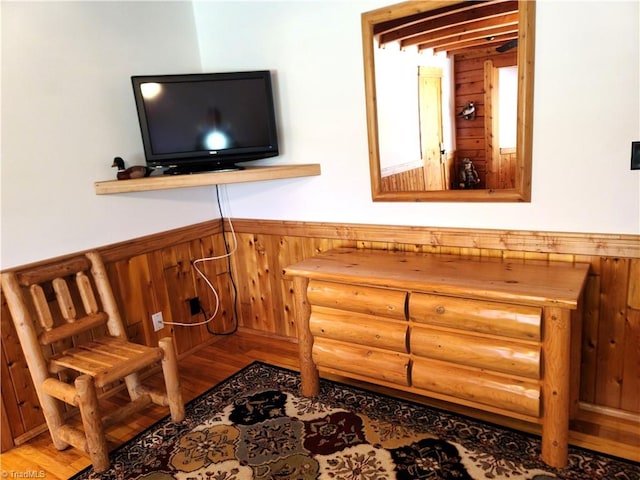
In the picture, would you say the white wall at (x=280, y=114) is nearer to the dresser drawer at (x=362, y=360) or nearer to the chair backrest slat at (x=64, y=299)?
the chair backrest slat at (x=64, y=299)

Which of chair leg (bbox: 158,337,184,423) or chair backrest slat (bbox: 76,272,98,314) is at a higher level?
chair backrest slat (bbox: 76,272,98,314)

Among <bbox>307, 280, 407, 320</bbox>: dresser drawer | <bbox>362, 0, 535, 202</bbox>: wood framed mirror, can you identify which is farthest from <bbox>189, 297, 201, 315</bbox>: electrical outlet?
<bbox>362, 0, 535, 202</bbox>: wood framed mirror

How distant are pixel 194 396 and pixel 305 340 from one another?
28.1 inches

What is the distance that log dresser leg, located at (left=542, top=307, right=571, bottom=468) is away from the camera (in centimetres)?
170

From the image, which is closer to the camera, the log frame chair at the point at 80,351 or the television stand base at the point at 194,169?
the log frame chair at the point at 80,351

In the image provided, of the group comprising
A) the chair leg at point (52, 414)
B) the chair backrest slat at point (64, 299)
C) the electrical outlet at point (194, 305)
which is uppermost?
the chair backrest slat at point (64, 299)

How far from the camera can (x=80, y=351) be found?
223 centimetres

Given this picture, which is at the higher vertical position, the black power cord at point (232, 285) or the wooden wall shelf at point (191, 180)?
the wooden wall shelf at point (191, 180)

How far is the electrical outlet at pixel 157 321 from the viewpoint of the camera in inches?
112

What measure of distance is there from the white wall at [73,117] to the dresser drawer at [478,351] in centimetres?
172

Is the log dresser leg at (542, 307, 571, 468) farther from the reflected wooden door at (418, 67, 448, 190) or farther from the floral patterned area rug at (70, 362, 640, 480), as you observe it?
the reflected wooden door at (418, 67, 448, 190)

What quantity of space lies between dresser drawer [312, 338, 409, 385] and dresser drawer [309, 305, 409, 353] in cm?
4

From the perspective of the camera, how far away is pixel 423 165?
2.51 m

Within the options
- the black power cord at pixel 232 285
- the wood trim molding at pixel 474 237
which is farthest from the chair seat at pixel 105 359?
the wood trim molding at pixel 474 237
